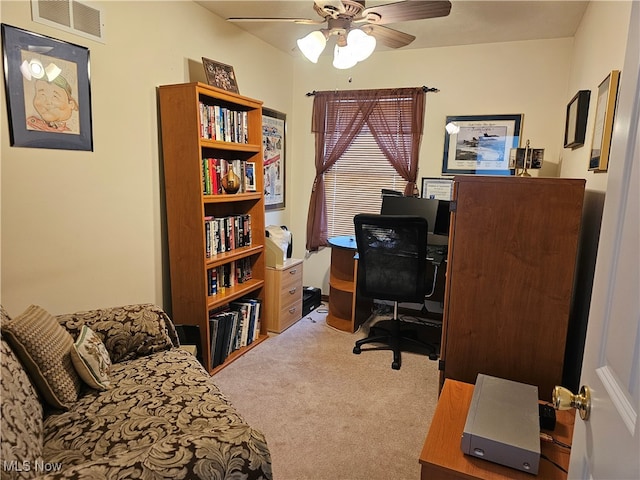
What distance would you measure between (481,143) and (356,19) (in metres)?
1.85

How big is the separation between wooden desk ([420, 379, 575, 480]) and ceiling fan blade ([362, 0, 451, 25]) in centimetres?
187

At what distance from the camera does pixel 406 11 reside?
213cm

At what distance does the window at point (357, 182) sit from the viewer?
3.98m

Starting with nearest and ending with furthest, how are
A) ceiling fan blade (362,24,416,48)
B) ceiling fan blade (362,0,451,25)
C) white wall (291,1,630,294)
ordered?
ceiling fan blade (362,0,451,25) < ceiling fan blade (362,24,416,48) < white wall (291,1,630,294)

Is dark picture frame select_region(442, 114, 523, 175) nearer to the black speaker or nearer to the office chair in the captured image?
the office chair

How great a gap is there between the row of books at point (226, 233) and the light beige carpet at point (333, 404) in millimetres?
809

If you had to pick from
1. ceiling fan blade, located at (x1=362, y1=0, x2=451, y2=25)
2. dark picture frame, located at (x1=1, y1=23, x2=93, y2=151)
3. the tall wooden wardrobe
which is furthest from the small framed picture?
the tall wooden wardrobe

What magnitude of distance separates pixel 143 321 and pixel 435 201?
95.7 inches

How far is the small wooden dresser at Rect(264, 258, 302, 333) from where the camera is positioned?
3.38 metres

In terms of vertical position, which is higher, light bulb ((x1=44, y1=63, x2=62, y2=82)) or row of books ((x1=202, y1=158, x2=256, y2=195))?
light bulb ((x1=44, y1=63, x2=62, y2=82))

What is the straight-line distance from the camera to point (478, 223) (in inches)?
75.3

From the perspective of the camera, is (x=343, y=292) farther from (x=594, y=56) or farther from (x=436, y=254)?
(x=594, y=56)

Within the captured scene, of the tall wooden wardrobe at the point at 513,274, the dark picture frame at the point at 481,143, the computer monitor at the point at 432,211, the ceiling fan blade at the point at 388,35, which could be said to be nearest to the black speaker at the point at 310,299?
the computer monitor at the point at 432,211

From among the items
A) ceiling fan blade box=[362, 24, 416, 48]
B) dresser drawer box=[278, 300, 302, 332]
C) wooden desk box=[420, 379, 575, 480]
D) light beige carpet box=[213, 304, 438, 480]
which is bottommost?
light beige carpet box=[213, 304, 438, 480]
